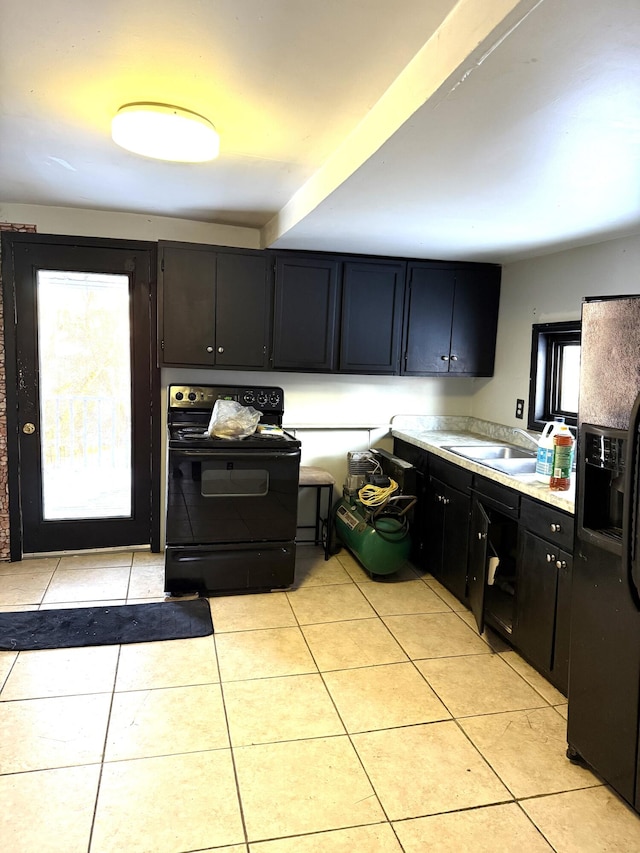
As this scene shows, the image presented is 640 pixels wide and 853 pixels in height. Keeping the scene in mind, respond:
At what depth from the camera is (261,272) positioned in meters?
3.63

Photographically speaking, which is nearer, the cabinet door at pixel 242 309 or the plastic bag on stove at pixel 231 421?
the plastic bag on stove at pixel 231 421

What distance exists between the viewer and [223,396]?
149 inches

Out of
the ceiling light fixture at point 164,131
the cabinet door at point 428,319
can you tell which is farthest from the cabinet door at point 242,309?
the ceiling light fixture at point 164,131

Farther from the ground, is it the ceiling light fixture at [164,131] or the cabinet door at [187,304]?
the ceiling light fixture at [164,131]

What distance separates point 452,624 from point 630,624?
1388 millimetres

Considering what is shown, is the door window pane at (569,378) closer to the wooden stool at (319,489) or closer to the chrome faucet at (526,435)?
the chrome faucet at (526,435)

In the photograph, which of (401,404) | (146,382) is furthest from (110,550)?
(401,404)

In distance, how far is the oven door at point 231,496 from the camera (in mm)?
3178

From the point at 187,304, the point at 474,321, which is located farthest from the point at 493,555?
the point at 187,304

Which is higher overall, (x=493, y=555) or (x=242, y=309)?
(x=242, y=309)

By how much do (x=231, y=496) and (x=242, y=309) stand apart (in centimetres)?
117

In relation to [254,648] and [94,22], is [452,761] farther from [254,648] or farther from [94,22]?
[94,22]

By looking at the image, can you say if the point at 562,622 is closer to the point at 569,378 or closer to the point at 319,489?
the point at 569,378

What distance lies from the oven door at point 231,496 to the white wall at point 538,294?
1.55m
